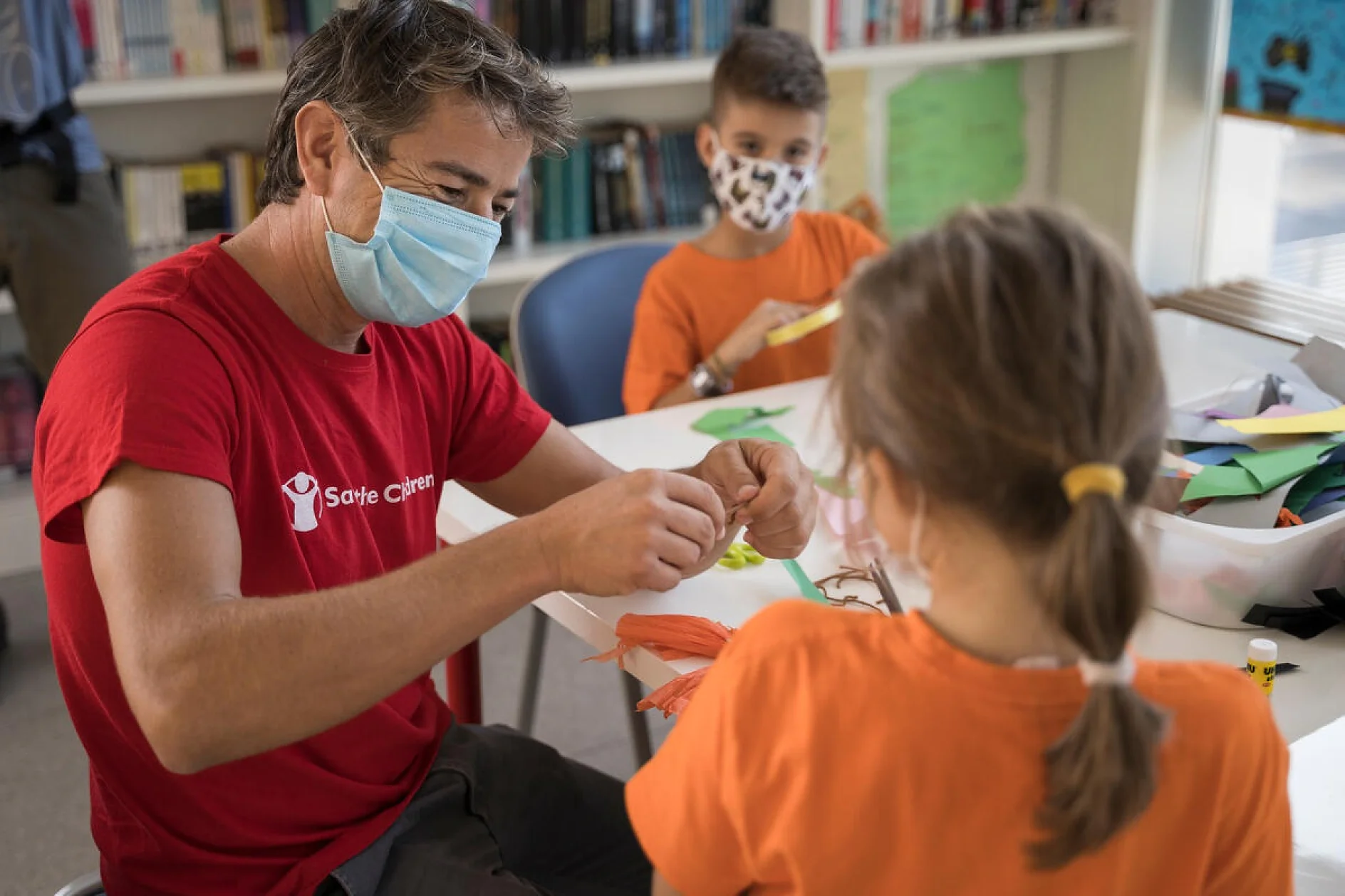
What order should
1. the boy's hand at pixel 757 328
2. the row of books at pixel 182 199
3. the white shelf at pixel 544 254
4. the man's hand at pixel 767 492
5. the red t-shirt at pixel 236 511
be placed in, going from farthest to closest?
the white shelf at pixel 544 254 → the row of books at pixel 182 199 → the boy's hand at pixel 757 328 → the man's hand at pixel 767 492 → the red t-shirt at pixel 236 511

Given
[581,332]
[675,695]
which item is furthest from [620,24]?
[675,695]

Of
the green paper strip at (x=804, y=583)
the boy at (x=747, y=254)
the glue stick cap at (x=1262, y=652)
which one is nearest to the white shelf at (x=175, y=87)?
the boy at (x=747, y=254)

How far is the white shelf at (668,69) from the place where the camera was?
2.85 meters

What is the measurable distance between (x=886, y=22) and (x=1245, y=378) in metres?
1.99

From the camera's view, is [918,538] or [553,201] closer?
[918,538]

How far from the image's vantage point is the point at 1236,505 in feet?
4.35

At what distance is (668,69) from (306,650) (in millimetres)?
2450

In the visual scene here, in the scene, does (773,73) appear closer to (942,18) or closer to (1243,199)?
(942,18)

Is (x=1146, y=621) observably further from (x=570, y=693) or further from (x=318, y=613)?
(x=570, y=693)

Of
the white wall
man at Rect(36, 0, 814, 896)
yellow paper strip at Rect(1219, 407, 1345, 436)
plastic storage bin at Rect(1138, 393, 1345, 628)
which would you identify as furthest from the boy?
the white wall

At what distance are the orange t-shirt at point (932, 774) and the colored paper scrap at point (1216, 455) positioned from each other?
0.67 m

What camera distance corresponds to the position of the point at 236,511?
1.11m

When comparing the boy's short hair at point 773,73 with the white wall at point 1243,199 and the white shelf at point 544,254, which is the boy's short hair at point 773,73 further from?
the white wall at point 1243,199

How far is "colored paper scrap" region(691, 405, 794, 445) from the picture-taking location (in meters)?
1.77
